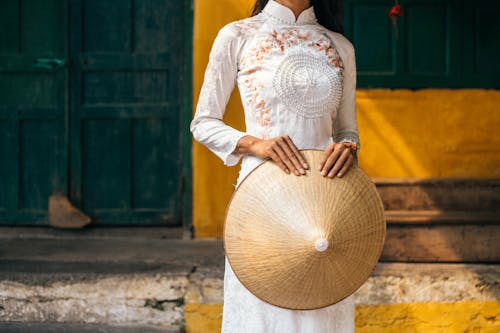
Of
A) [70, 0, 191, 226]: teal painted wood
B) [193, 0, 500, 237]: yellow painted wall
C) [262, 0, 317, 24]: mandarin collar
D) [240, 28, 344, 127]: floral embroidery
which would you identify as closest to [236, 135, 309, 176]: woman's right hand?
[240, 28, 344, 127]: floral embroidery

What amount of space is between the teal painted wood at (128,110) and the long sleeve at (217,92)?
9.06ft

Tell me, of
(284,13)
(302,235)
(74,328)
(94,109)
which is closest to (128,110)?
(94,109)

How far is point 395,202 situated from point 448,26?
1.41m

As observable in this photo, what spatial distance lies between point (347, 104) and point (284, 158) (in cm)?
39

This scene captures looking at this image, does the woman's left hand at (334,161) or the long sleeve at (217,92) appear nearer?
the woman's left hand at (334,161)

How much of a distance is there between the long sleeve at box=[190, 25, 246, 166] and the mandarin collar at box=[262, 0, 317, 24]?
15 cm

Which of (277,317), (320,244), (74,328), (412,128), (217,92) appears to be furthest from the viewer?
(412,128)

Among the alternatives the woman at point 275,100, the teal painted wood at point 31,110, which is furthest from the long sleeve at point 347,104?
the teal painted wood at point 31,110

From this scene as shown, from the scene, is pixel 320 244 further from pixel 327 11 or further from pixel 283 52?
pixel 327 11

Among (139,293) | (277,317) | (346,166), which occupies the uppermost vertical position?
(346,166)

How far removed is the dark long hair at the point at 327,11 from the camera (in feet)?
7.23

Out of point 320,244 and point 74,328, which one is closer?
point 320,244

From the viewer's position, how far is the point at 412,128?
15.0ft

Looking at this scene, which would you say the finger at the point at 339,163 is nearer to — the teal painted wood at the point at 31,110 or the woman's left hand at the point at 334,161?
the woman's left hand at the point at 334,161
